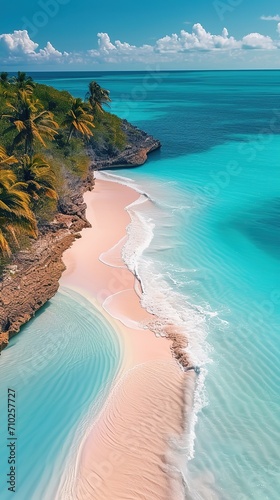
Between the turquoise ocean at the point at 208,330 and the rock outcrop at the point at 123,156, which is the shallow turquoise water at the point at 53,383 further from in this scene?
the rock outcrop at the point at 123,156

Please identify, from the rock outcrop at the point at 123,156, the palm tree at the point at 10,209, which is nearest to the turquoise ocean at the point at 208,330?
the palm tree at the point at 10,209

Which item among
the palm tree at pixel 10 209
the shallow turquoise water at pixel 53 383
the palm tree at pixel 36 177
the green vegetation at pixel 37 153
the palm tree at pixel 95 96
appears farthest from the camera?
the palm tree at pixel 95 96

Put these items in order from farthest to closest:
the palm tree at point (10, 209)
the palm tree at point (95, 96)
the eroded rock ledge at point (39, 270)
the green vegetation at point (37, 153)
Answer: the palm tree at point (95, 96) < the eroded rock ledge at point (39, 270) < the green vegetation at point (37, 153) < the palm tree at point (10, 209)

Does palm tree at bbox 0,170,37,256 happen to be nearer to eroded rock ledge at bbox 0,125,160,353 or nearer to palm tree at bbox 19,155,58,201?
eroded rock ledge at bbox 0,125,160,353

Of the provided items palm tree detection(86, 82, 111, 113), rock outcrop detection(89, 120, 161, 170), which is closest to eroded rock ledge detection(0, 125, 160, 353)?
rock outcrop detection(89, 120, 161, 170)

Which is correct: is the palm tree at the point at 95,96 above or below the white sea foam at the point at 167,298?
above

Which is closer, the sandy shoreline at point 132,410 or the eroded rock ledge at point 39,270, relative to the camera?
the sandy shoreline at point 132,410

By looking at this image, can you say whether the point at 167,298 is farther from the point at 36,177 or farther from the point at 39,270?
the point at 36,177

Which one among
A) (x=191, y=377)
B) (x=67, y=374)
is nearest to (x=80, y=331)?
(x=67, y=374)
